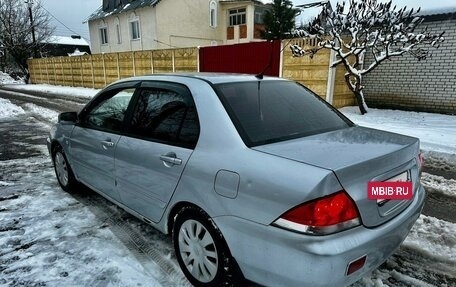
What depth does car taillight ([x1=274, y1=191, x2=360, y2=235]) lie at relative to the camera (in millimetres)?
1809

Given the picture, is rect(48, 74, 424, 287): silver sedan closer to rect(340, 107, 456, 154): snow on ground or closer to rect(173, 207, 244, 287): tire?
rect(173, 207, 244, 287): tire

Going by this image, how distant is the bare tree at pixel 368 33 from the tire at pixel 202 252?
8.02 m

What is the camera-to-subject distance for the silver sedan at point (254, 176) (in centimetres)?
184

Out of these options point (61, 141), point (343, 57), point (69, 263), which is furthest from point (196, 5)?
point (69, 263)

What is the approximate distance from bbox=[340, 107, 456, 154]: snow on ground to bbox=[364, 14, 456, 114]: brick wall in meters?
0.47

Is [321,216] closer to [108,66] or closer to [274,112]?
[274,112]

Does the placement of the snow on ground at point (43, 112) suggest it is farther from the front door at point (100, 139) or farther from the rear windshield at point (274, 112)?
the rear windshield at point (274, 112)

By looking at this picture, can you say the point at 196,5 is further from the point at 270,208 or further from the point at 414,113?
the point at 270,208

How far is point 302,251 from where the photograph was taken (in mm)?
1813

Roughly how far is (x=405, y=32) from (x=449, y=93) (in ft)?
8.43

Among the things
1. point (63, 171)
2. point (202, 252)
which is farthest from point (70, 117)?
point (202, 252)

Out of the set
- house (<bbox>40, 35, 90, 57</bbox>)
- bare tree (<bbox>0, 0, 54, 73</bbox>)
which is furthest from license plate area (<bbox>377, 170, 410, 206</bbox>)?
house (<bbox>40, 35, 90, 57</bbox>)

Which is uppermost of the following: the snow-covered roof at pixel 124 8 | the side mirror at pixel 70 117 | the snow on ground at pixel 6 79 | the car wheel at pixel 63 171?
the snow-covered roof at pixel 124 8

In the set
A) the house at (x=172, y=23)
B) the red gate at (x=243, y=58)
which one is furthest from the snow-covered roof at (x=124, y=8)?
the red gate at (x=243, y=58)
